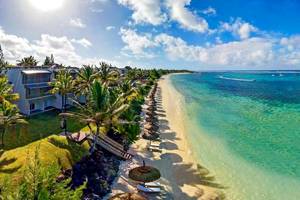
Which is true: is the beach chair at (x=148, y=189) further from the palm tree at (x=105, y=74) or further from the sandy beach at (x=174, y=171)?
the palm tree at (x=105, y=74)

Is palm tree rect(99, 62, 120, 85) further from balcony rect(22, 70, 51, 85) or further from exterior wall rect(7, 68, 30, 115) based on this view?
exterior wall rect(7, 68, 30, 115)

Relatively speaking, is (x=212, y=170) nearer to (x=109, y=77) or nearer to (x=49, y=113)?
(x=109, y=77)

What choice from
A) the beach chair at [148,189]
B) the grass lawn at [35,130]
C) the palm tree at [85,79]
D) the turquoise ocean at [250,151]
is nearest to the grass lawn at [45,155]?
the beach chair at [148,189]

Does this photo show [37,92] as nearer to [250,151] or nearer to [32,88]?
[32,88]

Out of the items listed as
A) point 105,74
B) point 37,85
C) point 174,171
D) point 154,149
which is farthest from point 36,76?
point 174,171

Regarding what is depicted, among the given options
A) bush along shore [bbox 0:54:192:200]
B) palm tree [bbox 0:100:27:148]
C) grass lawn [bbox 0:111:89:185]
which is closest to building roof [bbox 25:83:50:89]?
grass lawn [bbox 0:111:89:185]
